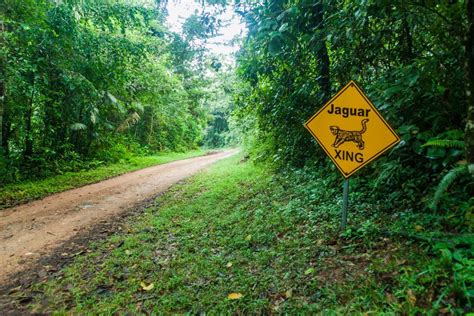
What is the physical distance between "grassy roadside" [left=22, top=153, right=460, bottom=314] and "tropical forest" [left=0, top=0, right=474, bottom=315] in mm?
23

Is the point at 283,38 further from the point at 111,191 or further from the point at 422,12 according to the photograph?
the point at 111,191

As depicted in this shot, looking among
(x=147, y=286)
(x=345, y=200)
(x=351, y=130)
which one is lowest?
(x=147, y=286)

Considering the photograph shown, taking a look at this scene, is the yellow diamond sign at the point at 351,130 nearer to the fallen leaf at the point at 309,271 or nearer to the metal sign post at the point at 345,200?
the metal sign post at the point at 345,200

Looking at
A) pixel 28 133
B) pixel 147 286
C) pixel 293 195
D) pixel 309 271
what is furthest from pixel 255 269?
pixel 28 133

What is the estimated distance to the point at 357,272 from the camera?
10.8 feet

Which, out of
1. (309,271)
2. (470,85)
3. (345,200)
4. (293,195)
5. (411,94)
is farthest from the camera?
(293,195)

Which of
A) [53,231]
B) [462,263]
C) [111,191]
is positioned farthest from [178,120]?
[462,263]

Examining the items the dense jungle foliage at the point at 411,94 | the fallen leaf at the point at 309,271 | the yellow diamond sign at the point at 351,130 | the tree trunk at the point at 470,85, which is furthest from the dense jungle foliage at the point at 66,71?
the fallen leaf at the point at 309,271

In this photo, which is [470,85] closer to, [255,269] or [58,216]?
[255,269]

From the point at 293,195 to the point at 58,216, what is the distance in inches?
207

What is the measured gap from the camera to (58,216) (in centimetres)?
722

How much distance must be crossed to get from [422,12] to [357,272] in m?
3.42

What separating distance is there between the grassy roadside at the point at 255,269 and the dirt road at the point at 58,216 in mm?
1010

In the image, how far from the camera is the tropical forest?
3270 mm
